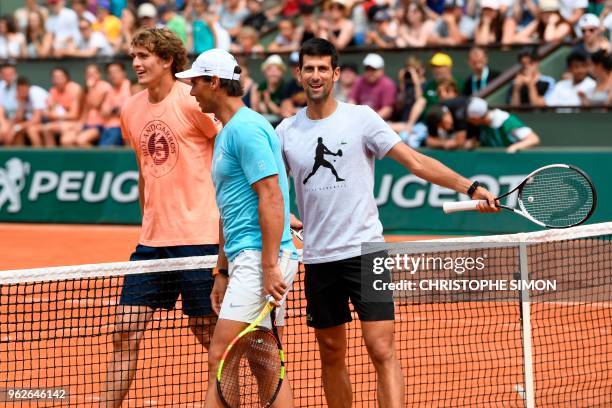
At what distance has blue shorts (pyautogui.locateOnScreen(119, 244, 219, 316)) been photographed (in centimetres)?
652

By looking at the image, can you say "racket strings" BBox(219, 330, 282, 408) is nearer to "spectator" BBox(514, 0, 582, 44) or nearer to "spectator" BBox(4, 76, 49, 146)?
"spectator" BBox(514, 0, 582, 44)

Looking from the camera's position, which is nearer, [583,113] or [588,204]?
[588,204]

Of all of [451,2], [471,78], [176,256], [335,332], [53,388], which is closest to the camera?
[335,332]

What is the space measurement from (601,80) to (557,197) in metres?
8.85

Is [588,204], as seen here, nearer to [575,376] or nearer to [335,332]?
[335,332]

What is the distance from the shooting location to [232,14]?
65.3 ft

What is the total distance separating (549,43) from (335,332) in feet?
34.3

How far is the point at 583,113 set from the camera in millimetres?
15141

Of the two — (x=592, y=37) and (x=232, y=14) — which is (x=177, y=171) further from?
(x=232, y=14)

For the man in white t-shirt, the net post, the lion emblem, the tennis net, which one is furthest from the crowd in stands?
the man in white t-shirt

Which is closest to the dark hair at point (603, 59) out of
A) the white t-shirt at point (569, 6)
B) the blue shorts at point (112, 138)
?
the white t-shirt at point (569, 6)

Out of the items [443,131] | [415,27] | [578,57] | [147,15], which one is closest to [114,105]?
[147,15]

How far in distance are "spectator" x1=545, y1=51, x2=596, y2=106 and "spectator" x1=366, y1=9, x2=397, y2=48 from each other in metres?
2.95

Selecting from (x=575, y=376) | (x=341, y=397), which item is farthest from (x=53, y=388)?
(x=575, y=376)
